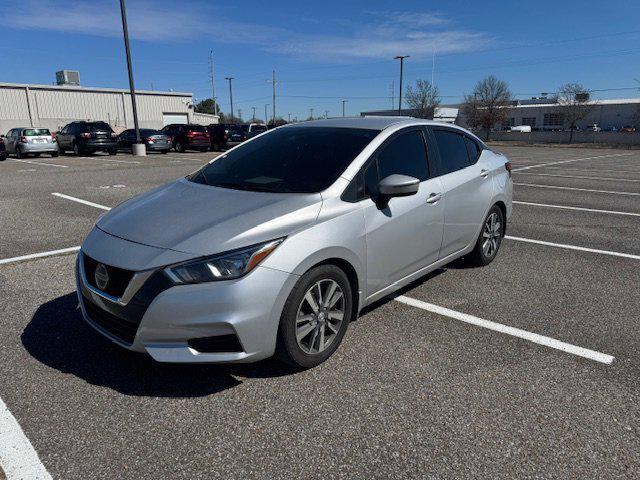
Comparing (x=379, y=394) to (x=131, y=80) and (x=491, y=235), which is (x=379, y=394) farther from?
(x=131, y=80)

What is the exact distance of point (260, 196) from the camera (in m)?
3.21

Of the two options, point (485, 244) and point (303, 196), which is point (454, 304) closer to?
point (485, 244)

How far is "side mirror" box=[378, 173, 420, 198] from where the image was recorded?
329 cm

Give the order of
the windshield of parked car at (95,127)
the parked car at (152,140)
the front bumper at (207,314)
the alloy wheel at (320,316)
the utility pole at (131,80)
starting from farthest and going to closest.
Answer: the parked car at (152,140)
the windshield of parked car at (95,127)
the utility pole at (131,80)
the alloy wheel at (320,316)
the front bumper at (207,314)

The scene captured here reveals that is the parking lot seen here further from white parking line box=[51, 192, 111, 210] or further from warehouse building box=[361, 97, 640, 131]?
warehouse building box=[361, 97, 640, 131]

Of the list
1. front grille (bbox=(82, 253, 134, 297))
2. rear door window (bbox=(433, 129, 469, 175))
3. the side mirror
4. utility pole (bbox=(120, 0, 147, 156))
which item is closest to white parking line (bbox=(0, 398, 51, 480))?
front grille (bbox=(82, 253, 134, 297))

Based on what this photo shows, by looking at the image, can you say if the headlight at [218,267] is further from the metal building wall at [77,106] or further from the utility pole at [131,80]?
the metal building wall at [77,106]

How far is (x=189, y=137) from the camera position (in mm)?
25906

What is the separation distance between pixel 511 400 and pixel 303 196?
1769 mm

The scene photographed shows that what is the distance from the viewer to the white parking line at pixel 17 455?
216 cm

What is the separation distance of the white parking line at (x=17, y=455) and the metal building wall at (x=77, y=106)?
43.1m

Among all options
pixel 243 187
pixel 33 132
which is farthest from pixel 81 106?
pixel 243 187

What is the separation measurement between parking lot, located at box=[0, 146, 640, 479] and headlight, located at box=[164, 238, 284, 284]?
29.0 inches

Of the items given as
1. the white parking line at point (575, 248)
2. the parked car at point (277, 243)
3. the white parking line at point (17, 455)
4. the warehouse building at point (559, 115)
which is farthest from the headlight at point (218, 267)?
the warehouse building at point (559, 115)
